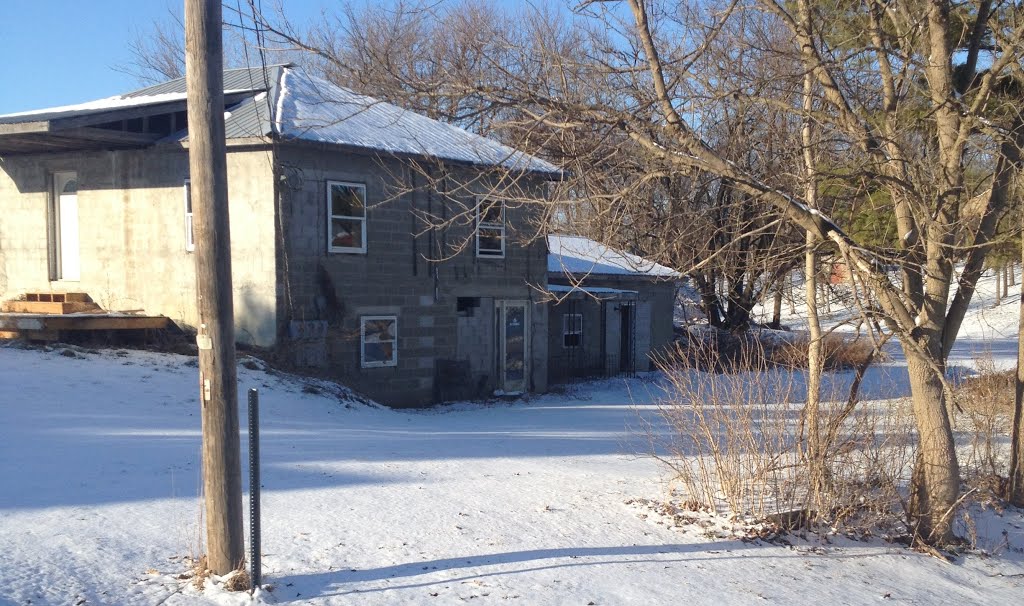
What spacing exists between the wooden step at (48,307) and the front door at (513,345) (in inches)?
332

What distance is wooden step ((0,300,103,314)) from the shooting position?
1594 cm

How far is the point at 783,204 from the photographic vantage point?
7.64m

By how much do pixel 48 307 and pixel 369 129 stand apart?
22.4 ft

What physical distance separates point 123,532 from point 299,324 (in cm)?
1030

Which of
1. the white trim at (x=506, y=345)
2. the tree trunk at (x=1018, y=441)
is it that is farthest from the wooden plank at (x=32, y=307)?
the tree trunk at (x=1018, y=441)

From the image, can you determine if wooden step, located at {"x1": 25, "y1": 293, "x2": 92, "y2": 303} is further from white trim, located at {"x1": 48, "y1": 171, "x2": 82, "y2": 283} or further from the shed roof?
the shed roof

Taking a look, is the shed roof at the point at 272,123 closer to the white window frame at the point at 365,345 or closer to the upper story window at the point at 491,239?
the upper story window at the point at 491,239

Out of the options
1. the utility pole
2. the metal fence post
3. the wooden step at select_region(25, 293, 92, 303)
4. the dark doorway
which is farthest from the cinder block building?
the metal fence post

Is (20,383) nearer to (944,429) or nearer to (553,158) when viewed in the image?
(553,158)

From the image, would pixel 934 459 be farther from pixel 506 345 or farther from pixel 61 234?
pixel 61 234

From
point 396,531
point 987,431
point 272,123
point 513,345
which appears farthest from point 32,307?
point 987,431

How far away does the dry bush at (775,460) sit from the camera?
7.88 metres

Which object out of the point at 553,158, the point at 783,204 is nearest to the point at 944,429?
the point at 783,204

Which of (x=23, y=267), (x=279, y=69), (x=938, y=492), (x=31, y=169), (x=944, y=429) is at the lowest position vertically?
(x=938, y=492)
